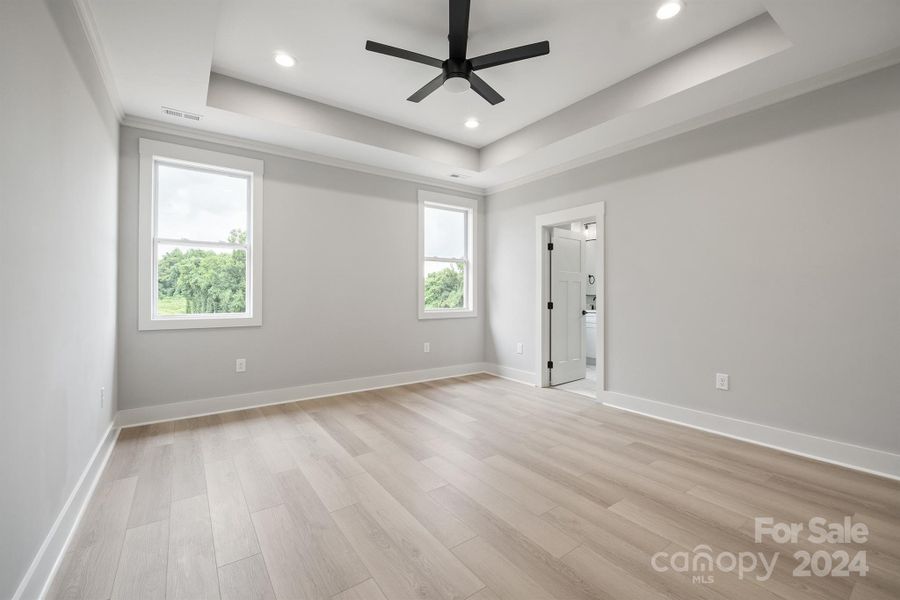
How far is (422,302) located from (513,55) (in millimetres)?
3067

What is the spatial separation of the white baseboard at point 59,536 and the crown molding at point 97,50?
246 cm

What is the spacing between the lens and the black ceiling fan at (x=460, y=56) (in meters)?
2.27

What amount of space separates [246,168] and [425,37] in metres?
2.21

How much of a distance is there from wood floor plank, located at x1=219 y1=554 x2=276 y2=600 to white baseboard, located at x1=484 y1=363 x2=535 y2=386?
3703mm

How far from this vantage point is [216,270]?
3.68m

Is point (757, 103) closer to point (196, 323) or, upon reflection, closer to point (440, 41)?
point (440, 41)

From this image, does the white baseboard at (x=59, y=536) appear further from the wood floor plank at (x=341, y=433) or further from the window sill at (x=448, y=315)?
the window sill at (x=448, y=315)

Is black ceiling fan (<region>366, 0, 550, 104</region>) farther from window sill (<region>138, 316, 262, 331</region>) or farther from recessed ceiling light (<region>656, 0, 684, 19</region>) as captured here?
window sill (<region>138, 316, 262, 331</region>)

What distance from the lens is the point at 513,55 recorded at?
8.06ft

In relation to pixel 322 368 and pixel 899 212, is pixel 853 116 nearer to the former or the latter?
pixel 899 212

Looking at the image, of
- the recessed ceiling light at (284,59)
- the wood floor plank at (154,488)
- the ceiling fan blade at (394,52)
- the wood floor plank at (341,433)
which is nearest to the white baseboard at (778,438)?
the wood floor plank at (341,433)

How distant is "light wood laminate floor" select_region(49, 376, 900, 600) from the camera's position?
4.87ft

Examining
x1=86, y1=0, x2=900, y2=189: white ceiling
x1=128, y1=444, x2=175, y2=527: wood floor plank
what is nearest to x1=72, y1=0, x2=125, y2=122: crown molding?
x1=86, y1=0, x2=900, y2=189: white ceiling

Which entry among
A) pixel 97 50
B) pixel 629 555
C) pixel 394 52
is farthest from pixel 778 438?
pixel 97 50
